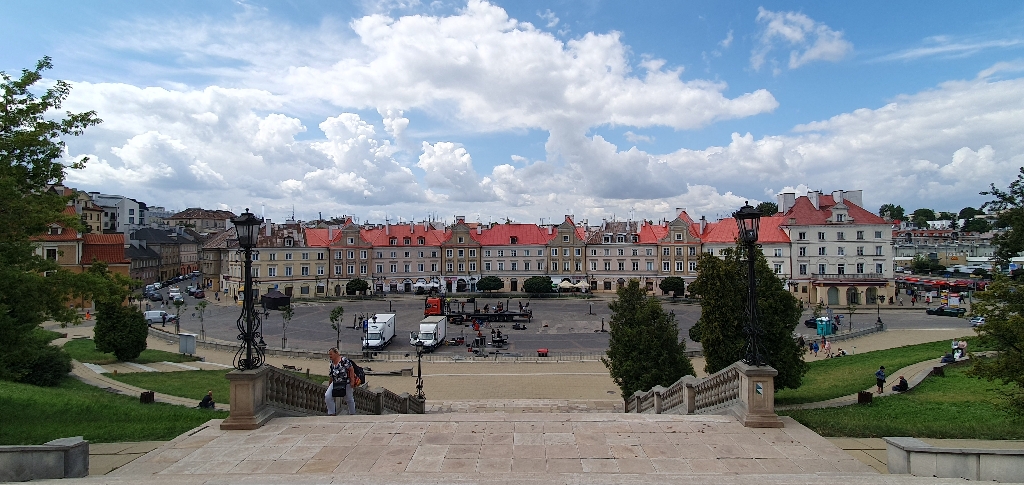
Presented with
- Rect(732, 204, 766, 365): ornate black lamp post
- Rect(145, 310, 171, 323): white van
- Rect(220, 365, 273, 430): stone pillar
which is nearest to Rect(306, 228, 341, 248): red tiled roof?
Rect(145, 310, 171, 323): white van

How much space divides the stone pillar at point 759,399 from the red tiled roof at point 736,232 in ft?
207

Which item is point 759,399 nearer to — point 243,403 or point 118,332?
point 243,403

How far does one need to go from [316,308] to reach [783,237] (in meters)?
59.9

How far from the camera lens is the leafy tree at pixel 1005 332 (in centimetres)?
1376

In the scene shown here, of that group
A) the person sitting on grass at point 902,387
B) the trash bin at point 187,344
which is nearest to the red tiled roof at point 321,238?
the trash bin at point 187,344

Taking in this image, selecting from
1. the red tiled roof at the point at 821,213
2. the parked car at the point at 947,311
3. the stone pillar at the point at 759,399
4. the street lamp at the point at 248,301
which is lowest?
the parked car at the point at 947,311

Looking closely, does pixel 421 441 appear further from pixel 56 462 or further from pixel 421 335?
pixel 421 335

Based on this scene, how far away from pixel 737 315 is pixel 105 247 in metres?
61.1

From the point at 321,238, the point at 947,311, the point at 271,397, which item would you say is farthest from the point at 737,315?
the point at 321,238

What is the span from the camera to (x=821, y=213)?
238 ft

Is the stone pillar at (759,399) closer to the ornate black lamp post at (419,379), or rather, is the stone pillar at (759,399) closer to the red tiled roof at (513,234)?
the ornate black lamp post at (419,379)

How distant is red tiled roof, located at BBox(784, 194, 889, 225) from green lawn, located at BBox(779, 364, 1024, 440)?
1889 inches

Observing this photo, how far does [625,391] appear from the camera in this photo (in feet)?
76.1

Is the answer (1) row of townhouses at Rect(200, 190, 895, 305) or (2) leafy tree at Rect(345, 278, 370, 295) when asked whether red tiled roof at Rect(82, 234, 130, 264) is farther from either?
(2) leafy tree at Rect(345, 278, 370, 295)
